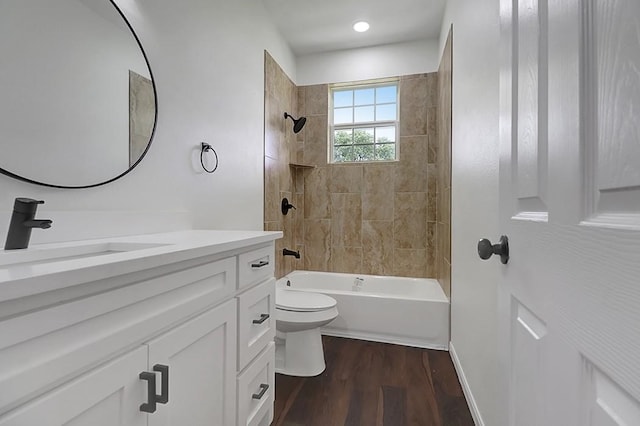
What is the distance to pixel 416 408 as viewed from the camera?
1606 millimetres

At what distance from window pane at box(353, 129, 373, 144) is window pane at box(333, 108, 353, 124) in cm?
15

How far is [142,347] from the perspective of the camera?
27.4 inches

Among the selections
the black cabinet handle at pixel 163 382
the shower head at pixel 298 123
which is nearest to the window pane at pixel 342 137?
the shower head at pixel 298 123

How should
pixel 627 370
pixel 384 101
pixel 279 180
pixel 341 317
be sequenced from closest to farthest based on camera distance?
pixel 627 370
pixel 341 317
pixel 279 180
pixel 384 101

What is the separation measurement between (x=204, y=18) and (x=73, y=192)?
50.7 inches

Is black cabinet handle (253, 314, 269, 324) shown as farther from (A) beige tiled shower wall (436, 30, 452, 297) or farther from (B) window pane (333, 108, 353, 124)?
(B) window pane (333, 108, 353, 124)

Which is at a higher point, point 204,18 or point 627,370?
point 204,18

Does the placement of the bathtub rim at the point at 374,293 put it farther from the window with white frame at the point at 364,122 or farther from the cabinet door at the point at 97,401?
the cabinet door at the point at 97,401

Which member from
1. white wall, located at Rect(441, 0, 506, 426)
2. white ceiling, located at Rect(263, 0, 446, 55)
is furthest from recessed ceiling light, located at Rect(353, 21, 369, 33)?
white wall, located at Rect(441, 0, 506, 426)

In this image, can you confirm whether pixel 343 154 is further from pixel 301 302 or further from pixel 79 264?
pixel 79 264

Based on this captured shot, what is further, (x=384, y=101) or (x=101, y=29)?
(x=384, y=101)


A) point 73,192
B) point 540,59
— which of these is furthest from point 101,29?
point 540,59

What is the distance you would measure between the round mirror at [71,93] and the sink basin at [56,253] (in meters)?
0.24

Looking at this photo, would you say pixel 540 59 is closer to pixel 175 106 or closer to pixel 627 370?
pixel 627 370
